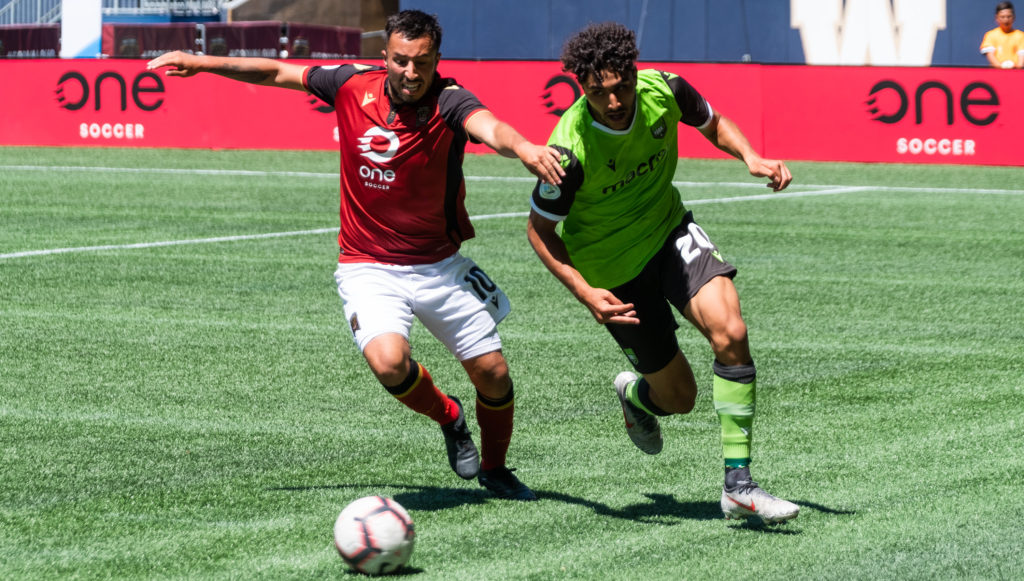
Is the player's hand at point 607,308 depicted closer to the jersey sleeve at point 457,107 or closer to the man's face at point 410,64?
the jersey sleeve at point 457,107

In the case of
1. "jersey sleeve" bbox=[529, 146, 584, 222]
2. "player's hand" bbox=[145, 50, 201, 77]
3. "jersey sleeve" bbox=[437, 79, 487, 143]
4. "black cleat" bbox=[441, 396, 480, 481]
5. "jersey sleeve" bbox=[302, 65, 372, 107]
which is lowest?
"black cleat" bbox=[441, 396, 480, 481]

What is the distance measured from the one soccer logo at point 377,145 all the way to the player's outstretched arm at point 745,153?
A: 1.38 meters

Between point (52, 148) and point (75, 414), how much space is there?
806 inches

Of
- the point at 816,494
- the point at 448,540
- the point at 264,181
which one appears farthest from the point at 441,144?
the point at 264,181

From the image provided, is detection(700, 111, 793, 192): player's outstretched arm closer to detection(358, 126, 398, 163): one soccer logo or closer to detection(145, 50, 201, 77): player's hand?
detection(358, 126, 398, 163): one soccer logo

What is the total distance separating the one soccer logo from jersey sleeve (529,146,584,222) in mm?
738

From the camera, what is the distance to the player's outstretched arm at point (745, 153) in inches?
268

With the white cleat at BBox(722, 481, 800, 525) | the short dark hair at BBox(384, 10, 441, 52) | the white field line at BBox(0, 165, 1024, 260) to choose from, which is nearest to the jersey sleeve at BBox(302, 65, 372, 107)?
the short dark hair at BBox(384, 10, 441, 52)

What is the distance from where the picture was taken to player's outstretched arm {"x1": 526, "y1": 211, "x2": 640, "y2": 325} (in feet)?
21.1

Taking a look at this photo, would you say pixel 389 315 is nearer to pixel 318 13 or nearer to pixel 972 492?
pixel 972 492

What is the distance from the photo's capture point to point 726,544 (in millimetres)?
6195

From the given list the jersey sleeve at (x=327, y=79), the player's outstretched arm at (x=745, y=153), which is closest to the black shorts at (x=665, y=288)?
the player's outstretched arm at (x=745, y=153)

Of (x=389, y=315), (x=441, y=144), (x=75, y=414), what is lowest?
(x=75, y=414)

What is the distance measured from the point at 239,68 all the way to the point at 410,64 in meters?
1.11
